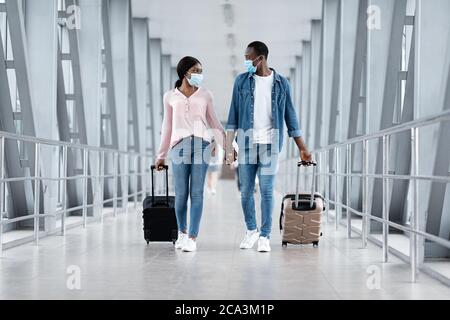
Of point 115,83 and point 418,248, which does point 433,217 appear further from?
point 115,83

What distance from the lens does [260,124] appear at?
573 centimetres

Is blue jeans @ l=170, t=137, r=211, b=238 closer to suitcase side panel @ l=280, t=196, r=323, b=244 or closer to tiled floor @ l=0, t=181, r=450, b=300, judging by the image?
tiled floor @ l=0, t=181, r=450, b=300

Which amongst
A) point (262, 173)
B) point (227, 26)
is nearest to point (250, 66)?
point (262, 173)

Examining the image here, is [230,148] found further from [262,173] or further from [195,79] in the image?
[195,79]

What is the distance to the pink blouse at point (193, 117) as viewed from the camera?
575cm

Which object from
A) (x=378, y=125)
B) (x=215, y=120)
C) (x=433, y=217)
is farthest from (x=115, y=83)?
(x=433, y=217)

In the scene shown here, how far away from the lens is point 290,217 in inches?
238

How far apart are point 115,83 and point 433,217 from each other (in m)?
8.45

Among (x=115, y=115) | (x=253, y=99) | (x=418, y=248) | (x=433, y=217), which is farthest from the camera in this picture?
(x=115, y=115)

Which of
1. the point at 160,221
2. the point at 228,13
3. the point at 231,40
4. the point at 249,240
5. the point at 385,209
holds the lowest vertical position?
the point at 249,240

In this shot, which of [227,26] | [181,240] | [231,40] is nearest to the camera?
[181,240]

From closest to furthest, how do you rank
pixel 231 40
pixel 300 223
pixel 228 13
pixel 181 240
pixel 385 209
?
pixel 385 209 < pixel 181 240 < pixel 300 223 < pixel 228 13 < pixel 231 40

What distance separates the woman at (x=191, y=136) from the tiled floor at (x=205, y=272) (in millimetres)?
389

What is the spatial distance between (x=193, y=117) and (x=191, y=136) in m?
0.14
